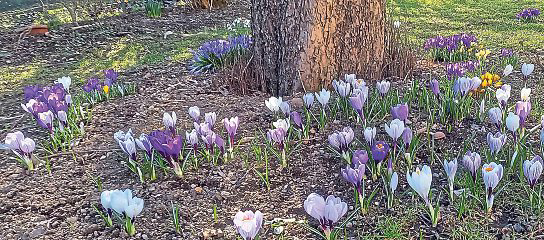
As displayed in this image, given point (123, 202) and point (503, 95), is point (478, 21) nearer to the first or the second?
point (503, 95)

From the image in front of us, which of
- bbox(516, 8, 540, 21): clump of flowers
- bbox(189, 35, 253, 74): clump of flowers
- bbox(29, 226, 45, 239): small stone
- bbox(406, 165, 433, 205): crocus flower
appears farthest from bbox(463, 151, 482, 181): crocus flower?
bbox(516, 8, 540, 21): clump of flowers

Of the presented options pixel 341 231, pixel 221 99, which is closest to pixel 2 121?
pixel 221 99

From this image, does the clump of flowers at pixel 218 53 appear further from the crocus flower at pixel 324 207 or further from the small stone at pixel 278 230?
the crocus flower at pixel 324 207

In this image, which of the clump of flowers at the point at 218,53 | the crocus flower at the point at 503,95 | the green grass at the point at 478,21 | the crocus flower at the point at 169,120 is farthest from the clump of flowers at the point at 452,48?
the crocus flower at the point at 169,120

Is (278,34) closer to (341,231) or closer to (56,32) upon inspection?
(341,231)

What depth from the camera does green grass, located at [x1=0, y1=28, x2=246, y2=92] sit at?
16.9 feet

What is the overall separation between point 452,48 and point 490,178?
102 inches

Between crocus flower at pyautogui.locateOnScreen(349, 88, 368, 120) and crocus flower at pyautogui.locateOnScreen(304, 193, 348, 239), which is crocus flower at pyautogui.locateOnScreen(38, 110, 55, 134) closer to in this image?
crocus flower at pyautogui.locateOnScreen(349, 88, 368, 120)

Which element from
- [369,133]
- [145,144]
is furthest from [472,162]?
[145,144]

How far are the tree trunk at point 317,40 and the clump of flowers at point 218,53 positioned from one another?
62cm

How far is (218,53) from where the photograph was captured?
414 centimetres

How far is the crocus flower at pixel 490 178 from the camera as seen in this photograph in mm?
1847

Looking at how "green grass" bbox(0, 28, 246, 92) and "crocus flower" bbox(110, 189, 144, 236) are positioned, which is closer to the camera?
"crocus flower" bbox(110, 189, 144, 236)

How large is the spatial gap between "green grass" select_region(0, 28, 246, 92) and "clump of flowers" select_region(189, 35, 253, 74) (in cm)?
77
